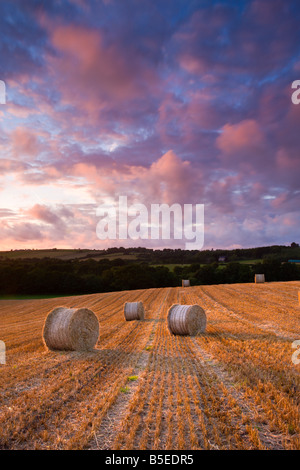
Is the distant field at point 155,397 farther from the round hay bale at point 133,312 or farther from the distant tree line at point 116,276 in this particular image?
the distant tree line at point 116,276

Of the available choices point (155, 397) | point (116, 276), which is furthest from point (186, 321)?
point (116, 276)

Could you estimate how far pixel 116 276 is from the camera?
2318 inches

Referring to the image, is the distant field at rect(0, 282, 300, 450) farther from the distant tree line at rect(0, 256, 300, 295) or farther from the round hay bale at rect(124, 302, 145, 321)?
the distant tree line at rect(0, 256, 300, 295)

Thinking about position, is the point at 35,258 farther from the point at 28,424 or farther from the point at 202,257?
the point at 28,424

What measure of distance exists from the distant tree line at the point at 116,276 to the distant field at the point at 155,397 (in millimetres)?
46187

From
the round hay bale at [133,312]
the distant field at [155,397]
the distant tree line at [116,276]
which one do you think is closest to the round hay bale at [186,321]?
the distant field at [155,397]

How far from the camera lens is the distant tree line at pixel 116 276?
182 feet

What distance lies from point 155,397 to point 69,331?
539 cm

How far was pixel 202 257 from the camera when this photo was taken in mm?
70062

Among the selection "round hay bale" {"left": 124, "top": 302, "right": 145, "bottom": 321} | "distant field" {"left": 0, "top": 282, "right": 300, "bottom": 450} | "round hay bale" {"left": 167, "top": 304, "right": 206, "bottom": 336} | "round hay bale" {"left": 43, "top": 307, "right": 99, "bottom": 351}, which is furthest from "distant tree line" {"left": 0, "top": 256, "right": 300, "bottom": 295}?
"distant field" {"left": 0, "top": 282, "right": 300, "bottom": 450}

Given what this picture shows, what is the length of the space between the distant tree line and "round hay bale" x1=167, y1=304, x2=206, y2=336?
43904 mm

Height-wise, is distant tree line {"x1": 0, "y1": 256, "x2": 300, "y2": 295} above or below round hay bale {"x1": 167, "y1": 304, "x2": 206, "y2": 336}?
below

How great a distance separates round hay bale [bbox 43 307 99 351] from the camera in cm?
1048
